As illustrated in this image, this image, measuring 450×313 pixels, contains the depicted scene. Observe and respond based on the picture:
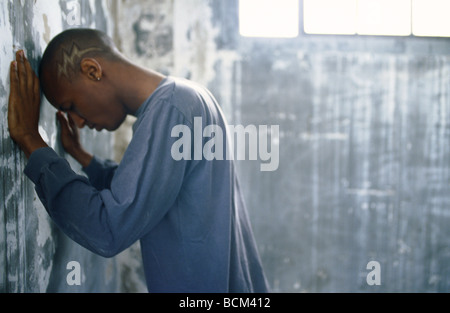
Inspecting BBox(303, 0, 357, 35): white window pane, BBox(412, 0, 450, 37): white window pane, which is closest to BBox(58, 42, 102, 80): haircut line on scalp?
BBox(303, 0, 357, 35): white window pane

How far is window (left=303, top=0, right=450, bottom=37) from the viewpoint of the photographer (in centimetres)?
191

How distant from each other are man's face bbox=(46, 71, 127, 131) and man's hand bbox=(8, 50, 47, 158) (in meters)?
0.09

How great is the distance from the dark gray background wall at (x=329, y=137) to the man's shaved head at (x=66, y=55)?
0.95m

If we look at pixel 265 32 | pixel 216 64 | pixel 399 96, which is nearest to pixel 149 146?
pixel 216 64

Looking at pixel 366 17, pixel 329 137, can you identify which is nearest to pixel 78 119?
pixel 329 137

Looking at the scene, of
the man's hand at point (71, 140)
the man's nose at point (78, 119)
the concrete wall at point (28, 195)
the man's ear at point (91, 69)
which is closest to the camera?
the concrete wall at point (28, 195)

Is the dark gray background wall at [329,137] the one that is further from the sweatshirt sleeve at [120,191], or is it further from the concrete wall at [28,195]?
the sweatshirt sleeve at [120,191]

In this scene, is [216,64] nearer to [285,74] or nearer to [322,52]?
[285,74]

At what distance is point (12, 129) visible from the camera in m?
0.77

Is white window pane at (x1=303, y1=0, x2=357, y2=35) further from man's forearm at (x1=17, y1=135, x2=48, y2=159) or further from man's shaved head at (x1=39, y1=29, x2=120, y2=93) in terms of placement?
man's forearm at (x1=17, y1=135, x2=48, y2=159)

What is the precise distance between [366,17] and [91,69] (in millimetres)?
1558

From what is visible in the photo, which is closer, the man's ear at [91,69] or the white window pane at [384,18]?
the man's ear at [91,69]

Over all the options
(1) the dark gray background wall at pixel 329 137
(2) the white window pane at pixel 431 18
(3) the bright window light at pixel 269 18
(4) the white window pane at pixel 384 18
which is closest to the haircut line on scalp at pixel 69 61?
(1) the dark gray background wall at pixel 329 137

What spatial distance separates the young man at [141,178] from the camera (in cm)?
76
